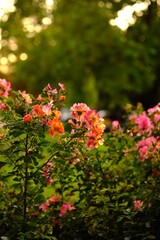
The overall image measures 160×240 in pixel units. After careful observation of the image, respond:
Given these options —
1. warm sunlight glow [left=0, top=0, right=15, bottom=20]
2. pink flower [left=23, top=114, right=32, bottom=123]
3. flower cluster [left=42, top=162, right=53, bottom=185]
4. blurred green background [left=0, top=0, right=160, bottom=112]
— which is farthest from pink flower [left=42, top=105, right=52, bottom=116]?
warm sunlight glow [left=0, top=0, right=15, bottom=20]

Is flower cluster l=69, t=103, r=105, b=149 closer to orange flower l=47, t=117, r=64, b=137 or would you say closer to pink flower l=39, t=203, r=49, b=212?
orange flower l=47, t=117, r=64, b=137

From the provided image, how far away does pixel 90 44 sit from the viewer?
21.5 m

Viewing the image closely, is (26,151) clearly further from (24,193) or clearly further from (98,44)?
(98,44)

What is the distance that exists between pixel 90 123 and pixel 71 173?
0.70m

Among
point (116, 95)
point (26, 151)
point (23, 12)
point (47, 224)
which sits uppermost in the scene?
point (23, 12)

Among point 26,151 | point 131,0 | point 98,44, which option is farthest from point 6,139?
point 98,44

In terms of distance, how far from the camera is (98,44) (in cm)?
2172

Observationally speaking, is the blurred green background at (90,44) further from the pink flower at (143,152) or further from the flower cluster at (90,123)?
the flower cluster at (90,123)

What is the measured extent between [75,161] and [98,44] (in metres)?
17.4

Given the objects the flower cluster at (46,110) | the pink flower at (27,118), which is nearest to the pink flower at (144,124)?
the flower cluster at (46,110)

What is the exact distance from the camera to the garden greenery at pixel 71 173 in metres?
3.91

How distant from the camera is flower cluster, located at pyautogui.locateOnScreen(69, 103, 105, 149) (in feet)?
12.8

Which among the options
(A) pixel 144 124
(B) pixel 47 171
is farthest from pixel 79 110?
(A) pixel 144 124

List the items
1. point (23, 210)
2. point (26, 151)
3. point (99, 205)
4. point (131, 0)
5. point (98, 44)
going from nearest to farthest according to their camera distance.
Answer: point (26, 151) → point (23, 210) → point (99, 205) → point (131, 0) → point (98, 44)
